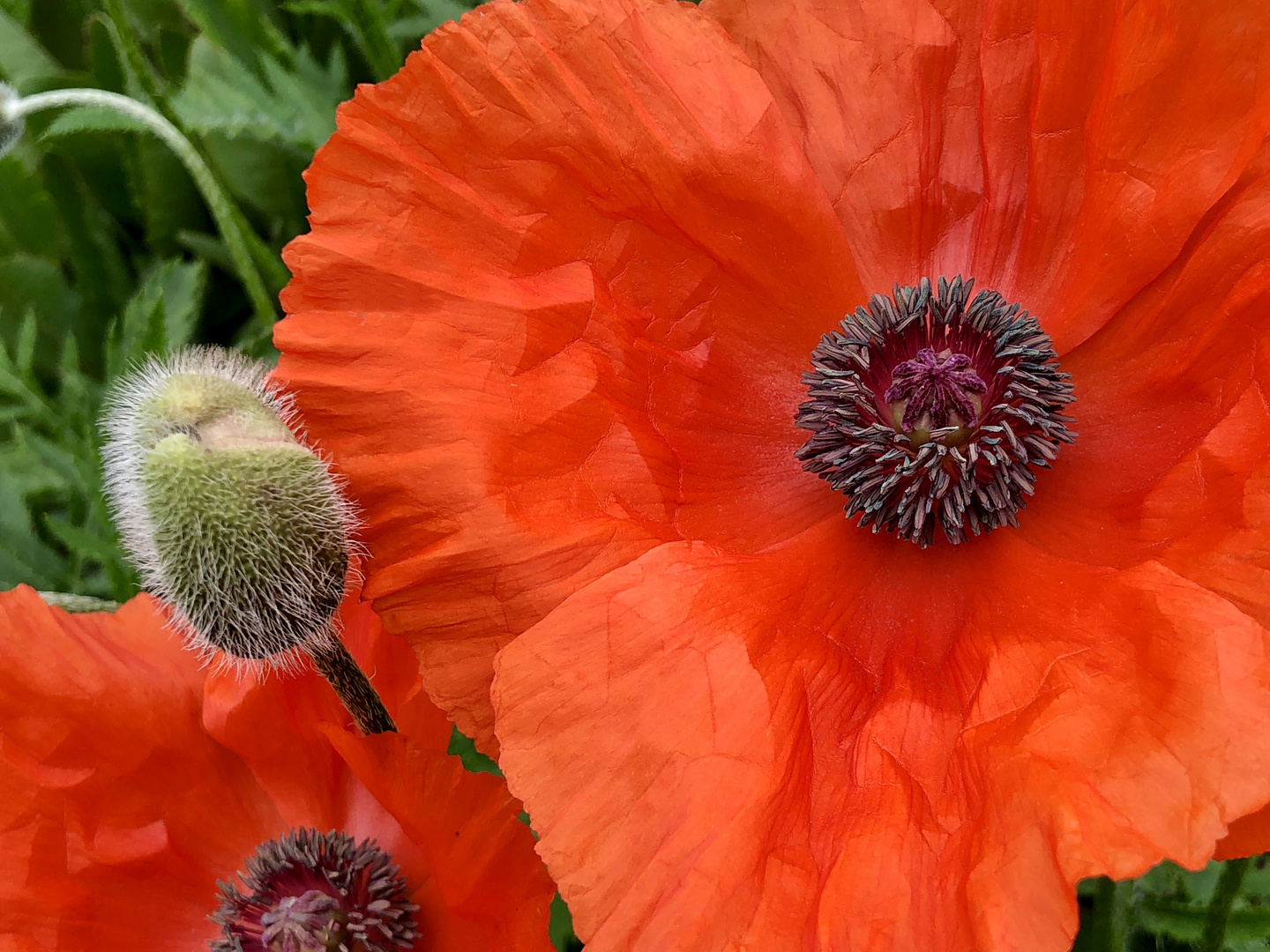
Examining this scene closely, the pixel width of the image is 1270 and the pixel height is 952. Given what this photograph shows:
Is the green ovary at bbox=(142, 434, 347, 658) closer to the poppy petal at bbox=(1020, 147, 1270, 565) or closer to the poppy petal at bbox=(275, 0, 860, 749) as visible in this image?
the poppy petal at bbox=(275, 0, 860, 749)

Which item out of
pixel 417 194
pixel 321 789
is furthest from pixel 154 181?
pixel 321 789

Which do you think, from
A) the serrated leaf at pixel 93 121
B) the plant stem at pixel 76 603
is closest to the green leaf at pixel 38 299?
the serrated leaf at pixel 93 121

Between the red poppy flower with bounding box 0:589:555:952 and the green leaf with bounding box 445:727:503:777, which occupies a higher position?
the green leaf with bounding box 445:727:503:777

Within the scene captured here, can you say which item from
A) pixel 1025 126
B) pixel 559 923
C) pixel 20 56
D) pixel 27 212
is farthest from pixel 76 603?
pixel 1025 126

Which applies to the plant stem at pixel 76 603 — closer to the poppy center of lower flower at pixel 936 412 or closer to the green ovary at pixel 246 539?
the green ovary at pixel 246 539

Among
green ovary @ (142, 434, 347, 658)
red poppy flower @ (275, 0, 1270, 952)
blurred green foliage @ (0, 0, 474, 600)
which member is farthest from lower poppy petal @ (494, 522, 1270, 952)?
blurred green foliage @ (0, 0, 474, 600)

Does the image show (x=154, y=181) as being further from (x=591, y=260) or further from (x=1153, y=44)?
(x=1153, y=44)

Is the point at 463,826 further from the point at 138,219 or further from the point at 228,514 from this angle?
the point at 138,219
